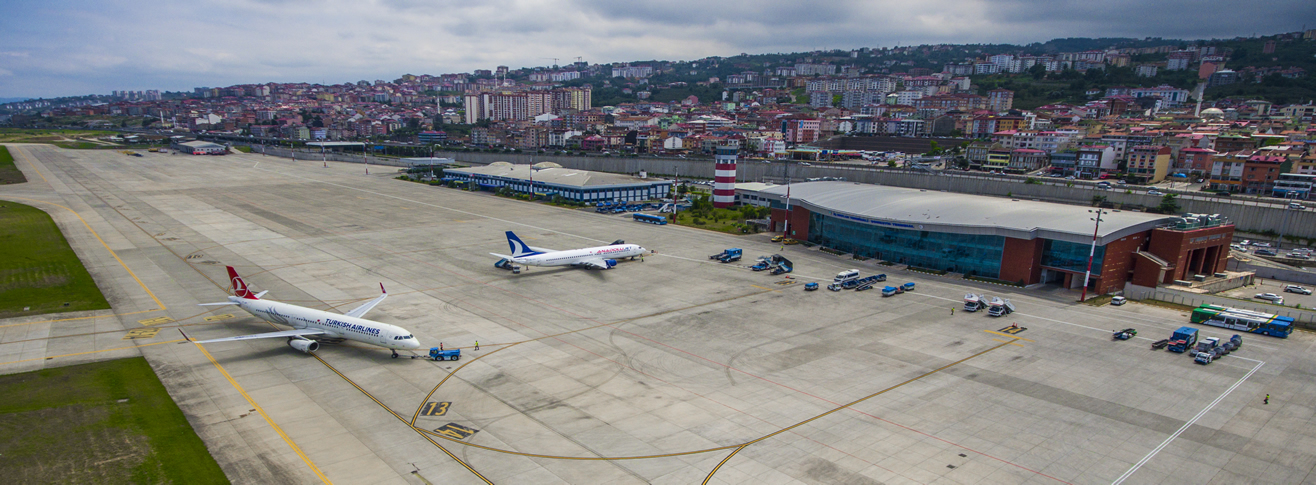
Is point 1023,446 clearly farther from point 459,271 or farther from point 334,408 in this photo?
point 459,271

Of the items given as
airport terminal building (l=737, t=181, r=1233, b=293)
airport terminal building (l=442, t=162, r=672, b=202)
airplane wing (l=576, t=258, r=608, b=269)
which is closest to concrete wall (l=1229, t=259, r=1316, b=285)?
airport terminal building (l=737, t=181, r=1233, b=293)

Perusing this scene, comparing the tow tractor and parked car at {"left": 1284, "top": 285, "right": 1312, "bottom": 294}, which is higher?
parked car at {"left": 1284, "top": 285, "right": 1312, "bottom": 294}

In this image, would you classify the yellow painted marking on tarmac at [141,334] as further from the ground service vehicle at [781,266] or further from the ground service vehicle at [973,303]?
the ground service vehicle at [973,303]

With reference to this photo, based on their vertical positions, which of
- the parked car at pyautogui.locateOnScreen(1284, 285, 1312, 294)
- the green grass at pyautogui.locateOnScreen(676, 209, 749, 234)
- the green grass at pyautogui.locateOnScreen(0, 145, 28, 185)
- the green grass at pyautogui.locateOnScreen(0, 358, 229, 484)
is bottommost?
the green grass at pyautogui.locateOnScreen(0, 145, 28, 185)

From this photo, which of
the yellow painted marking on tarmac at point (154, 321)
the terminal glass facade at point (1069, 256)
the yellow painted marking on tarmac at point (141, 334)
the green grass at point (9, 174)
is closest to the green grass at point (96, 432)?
the yellow painted marking on tarmac at point (141, 334)

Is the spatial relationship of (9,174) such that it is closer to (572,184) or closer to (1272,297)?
(572,184)

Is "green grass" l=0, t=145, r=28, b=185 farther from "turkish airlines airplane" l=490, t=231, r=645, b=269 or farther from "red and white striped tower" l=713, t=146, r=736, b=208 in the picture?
"red and white striped tower" l=713, t=146, r=736, b=208

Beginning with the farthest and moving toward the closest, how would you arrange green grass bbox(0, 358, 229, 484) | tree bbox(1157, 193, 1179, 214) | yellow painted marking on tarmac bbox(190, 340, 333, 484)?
tree bbox(1157, 193, 1179, 214)
yellow painted marking on tarmac bbox(190, 340, 333, 484)
green grass bbox(0, 358, 229, 484)
